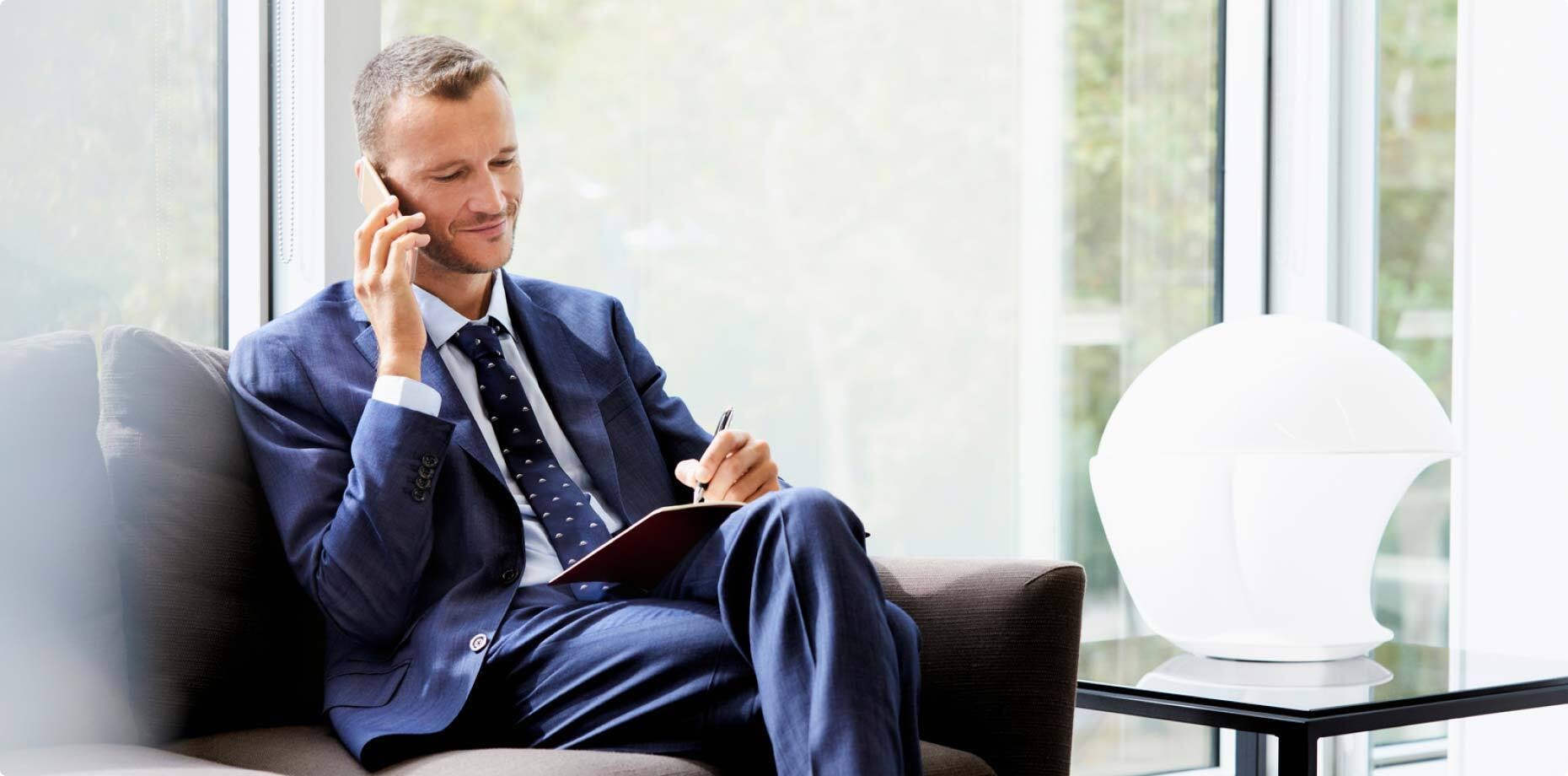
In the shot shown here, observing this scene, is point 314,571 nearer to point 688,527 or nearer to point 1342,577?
point 688,527

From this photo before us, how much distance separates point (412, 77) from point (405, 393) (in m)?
0.43

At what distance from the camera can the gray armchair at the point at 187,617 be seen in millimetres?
1587

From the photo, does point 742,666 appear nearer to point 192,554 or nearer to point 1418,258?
point 192,554

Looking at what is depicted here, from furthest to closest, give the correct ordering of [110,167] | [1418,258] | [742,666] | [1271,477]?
[1418,258], [110,167], [1271,477], [742,666]

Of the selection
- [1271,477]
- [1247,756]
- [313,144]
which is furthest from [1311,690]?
[313,144]

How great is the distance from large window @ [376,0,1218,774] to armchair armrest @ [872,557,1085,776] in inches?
38.3

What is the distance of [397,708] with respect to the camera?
1.64 meters

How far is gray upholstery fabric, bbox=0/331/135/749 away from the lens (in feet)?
5.20

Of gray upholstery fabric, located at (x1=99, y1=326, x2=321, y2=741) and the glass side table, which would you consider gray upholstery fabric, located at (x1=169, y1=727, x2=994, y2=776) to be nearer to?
gray upholstery fabric, located at (x1=99, y1=326, x2=321, y2=741)

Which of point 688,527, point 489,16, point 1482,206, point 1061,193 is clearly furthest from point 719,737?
point 1482,206

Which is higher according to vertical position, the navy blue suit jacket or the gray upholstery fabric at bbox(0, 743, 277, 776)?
the navy blue suit jacket

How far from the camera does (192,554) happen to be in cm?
171

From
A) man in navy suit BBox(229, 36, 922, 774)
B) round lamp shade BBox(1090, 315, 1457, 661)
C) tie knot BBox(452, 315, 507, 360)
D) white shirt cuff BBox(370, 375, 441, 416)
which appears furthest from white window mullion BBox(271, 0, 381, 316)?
round lamp shade BBox(1090, 315, 1457, 661)

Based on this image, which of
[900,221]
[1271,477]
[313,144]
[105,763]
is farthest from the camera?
[900,221]
